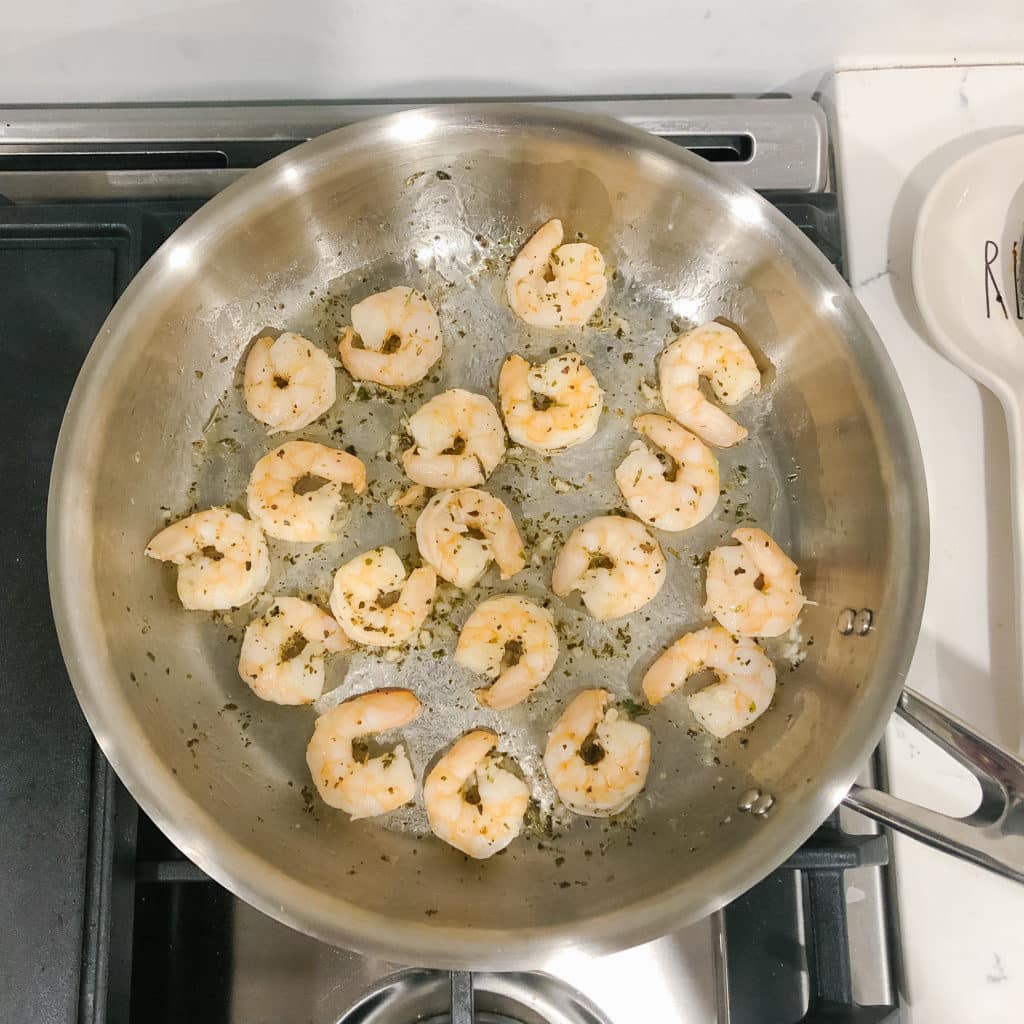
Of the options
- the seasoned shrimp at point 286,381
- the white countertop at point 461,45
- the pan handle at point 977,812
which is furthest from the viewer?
the seasoned shrimp at point 286,381

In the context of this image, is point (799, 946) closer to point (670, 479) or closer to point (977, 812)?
point (977, 812)

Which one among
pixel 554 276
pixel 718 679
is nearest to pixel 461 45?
pixel 554 276

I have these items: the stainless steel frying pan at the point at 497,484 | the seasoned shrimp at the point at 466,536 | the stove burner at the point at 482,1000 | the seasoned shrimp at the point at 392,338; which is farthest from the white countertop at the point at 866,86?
the seasoned shrimp at the point at 466,536

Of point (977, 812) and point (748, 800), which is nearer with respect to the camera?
point (977, 812)

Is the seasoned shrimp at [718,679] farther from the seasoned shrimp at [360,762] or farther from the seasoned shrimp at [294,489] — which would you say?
the seasoned shrimp at [294,489]

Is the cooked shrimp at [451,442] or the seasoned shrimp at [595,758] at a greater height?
the cooked shrimp at [451,442]

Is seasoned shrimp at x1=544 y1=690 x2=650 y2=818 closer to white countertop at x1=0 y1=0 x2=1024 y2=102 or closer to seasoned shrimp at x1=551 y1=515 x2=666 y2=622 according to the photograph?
seasoned shrimp at x1=551 y1=515 x2=666 y2=622

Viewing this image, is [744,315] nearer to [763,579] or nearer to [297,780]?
[763,579]
